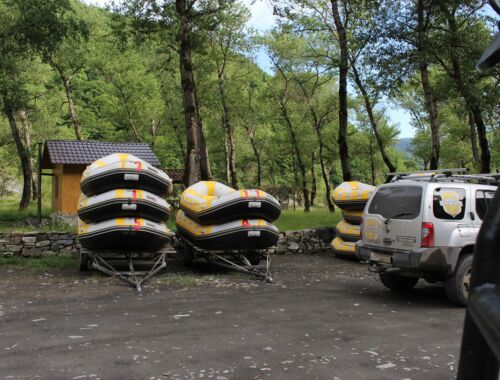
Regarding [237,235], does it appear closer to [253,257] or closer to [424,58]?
[253,257]

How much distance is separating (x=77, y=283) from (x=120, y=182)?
2428mm

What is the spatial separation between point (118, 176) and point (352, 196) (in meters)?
6.61

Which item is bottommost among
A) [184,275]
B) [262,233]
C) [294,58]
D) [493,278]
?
[184,275]

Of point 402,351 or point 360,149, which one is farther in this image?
point 360,149

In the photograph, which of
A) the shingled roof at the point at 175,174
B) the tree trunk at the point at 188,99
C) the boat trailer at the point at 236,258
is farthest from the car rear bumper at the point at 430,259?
the shingled roof at the point at 175,174

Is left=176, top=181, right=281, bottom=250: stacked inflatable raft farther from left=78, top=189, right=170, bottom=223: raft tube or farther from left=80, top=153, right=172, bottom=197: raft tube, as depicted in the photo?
left=80, top=153, right=172, bottom=197: raft tube

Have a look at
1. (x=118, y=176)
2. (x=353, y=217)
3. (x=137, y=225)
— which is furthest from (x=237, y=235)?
(x=353, y=217)

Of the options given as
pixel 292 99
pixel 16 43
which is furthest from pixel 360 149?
pixel 16 43

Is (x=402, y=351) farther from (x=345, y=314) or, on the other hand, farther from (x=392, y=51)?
(x=392, y=51)

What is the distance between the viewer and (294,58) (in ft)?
129

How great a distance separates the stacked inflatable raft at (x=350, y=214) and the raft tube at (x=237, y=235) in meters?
3.25

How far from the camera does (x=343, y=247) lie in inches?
557

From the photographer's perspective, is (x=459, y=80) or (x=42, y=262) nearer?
(x=42, y=262)

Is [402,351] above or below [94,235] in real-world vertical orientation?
below
